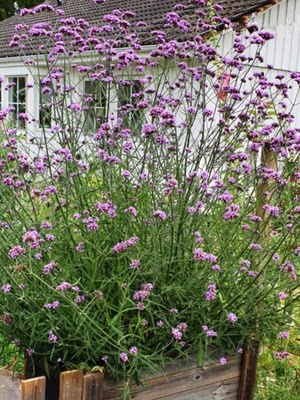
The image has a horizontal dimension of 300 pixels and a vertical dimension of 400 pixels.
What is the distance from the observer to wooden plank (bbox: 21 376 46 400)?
1.81m

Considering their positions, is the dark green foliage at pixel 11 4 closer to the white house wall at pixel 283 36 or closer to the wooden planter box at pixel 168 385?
the white house wall at pixel 283 36

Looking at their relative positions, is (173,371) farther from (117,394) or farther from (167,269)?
(167,269)

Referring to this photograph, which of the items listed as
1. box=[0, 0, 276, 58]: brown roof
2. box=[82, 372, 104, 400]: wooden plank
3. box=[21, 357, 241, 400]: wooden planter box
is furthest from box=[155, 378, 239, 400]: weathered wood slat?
box=[0, 0, 276, 58]: brown roof

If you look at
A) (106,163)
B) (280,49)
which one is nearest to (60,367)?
(106,163)

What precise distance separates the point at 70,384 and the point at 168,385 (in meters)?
0.42

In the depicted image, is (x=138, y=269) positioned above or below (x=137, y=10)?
below

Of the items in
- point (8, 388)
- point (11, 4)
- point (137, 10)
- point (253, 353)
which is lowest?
point (8, 388)

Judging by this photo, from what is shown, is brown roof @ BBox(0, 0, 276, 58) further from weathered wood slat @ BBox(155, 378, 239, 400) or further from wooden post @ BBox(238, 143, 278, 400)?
weathered wood slat @ BBox(155, 378, 239, 400)

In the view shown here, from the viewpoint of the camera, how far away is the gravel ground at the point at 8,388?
2797 millimetres

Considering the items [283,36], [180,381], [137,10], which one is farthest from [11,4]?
[180,381]

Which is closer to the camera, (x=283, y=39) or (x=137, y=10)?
(x=283, y=39)

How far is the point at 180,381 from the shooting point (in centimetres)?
209

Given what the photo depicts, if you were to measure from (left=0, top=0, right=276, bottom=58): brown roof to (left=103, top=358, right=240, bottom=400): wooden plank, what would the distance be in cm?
336

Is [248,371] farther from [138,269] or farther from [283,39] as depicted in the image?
[283,39]
